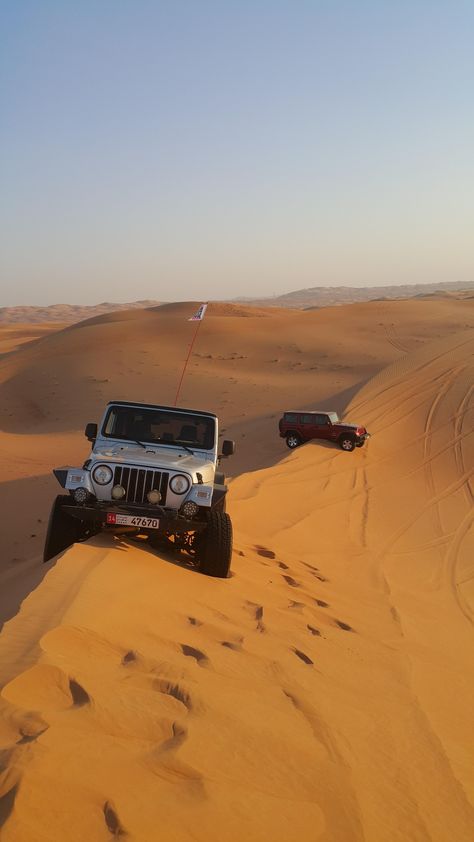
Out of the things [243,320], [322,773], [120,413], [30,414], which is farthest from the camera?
[243,320]

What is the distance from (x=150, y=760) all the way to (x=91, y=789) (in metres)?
0.42

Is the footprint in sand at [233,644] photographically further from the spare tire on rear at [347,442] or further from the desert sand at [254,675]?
the spare tire on rear at [347,442]

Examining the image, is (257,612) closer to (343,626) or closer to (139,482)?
(343,626)

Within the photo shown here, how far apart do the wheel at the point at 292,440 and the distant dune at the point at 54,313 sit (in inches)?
4572

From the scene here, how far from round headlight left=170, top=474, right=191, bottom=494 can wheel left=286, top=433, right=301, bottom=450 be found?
561 inches

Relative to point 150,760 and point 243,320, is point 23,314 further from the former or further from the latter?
point 150,760

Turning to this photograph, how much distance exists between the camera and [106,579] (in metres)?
6.39

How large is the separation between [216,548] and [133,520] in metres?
0.95

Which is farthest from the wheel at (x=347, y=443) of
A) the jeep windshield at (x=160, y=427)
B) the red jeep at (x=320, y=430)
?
the jeep windshield at (x=160, y=427)

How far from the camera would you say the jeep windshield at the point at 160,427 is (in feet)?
31.1

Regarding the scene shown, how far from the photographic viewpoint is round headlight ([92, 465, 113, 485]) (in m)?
7.96

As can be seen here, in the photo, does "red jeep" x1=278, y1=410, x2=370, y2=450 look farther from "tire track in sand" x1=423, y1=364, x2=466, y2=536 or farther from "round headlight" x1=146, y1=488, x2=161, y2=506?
"round headlight" x1=146, y1=488, x2=161, y2=506

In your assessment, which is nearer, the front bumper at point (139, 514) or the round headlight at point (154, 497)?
the front bumper at point (139, 514)

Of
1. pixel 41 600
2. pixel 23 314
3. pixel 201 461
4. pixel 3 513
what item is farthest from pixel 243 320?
pixel 23 314
